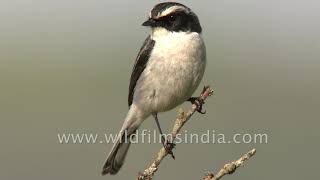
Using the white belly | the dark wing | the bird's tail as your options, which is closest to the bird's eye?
the white belly

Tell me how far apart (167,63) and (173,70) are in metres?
0.09

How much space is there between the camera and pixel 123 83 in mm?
20719

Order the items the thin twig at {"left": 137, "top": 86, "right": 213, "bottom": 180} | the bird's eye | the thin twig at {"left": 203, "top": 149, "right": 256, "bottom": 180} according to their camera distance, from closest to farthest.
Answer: the thin twig at {"left": 203, "top": 149, "right": 256, "bottom": 180}
the thin twig at {"left": 137, "top": 86, "right": 213, "bottom": 180}
the bird's eye

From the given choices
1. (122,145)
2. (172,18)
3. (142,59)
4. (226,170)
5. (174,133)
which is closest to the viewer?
(226,170)

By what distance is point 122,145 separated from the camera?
8977 millimetres

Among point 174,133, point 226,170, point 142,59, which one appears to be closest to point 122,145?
point 142,59

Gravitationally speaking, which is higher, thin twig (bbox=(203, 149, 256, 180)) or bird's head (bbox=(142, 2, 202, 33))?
bird's head (bbox=(142, 2, 202, 33))

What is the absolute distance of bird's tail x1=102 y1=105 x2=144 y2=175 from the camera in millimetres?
8664

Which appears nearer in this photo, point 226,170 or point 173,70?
point 226,170

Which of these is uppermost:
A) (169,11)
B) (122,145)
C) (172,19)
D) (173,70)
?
(169,11)

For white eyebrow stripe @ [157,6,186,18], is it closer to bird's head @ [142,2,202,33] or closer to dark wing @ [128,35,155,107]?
bird's head @ [142,2,202,33]

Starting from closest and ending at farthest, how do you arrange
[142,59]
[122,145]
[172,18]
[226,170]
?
1. [226,170]
2. [172,18]
3. [142,59]
4. [122,145]

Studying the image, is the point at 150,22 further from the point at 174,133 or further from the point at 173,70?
the point at 174,133

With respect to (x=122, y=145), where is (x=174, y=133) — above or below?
above
